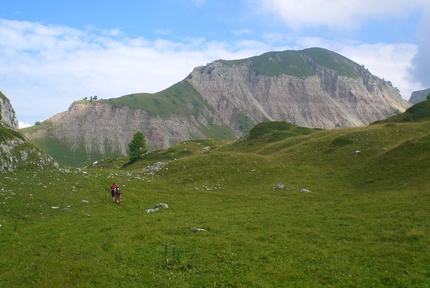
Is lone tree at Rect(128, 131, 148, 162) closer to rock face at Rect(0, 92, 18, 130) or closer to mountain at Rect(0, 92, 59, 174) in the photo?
rock face at Rect(0, 92, 18, 130)

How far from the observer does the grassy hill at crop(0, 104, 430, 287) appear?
608 inches

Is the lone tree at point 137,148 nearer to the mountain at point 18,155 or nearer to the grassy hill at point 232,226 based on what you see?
the grassy hill at point 232,226

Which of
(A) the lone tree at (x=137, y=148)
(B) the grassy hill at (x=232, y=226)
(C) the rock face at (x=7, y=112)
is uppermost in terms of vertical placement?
(C) the rock face at (x=7, y=112)

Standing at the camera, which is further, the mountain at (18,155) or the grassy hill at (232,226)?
the mountain at (18,155)

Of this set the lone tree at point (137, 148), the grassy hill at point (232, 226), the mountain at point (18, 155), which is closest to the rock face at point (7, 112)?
the mountain at point (18, 155)

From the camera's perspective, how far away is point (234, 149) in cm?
7450

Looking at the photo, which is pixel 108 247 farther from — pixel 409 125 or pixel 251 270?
pixel 409 125

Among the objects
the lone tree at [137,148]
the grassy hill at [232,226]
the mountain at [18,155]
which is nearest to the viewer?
the grassy hill at [232,226]

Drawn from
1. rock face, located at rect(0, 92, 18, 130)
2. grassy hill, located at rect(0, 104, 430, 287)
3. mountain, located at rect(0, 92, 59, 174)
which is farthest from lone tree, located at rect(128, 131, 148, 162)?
mountain, located at rect(0, 92, 59, 174)

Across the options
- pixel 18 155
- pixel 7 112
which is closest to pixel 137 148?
pixel 7 112

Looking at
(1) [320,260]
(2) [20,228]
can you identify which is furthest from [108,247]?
(1) [320,260]

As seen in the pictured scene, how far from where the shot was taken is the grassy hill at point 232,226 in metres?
15.4

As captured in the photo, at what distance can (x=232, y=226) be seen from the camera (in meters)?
23.3

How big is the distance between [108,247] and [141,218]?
717cm
